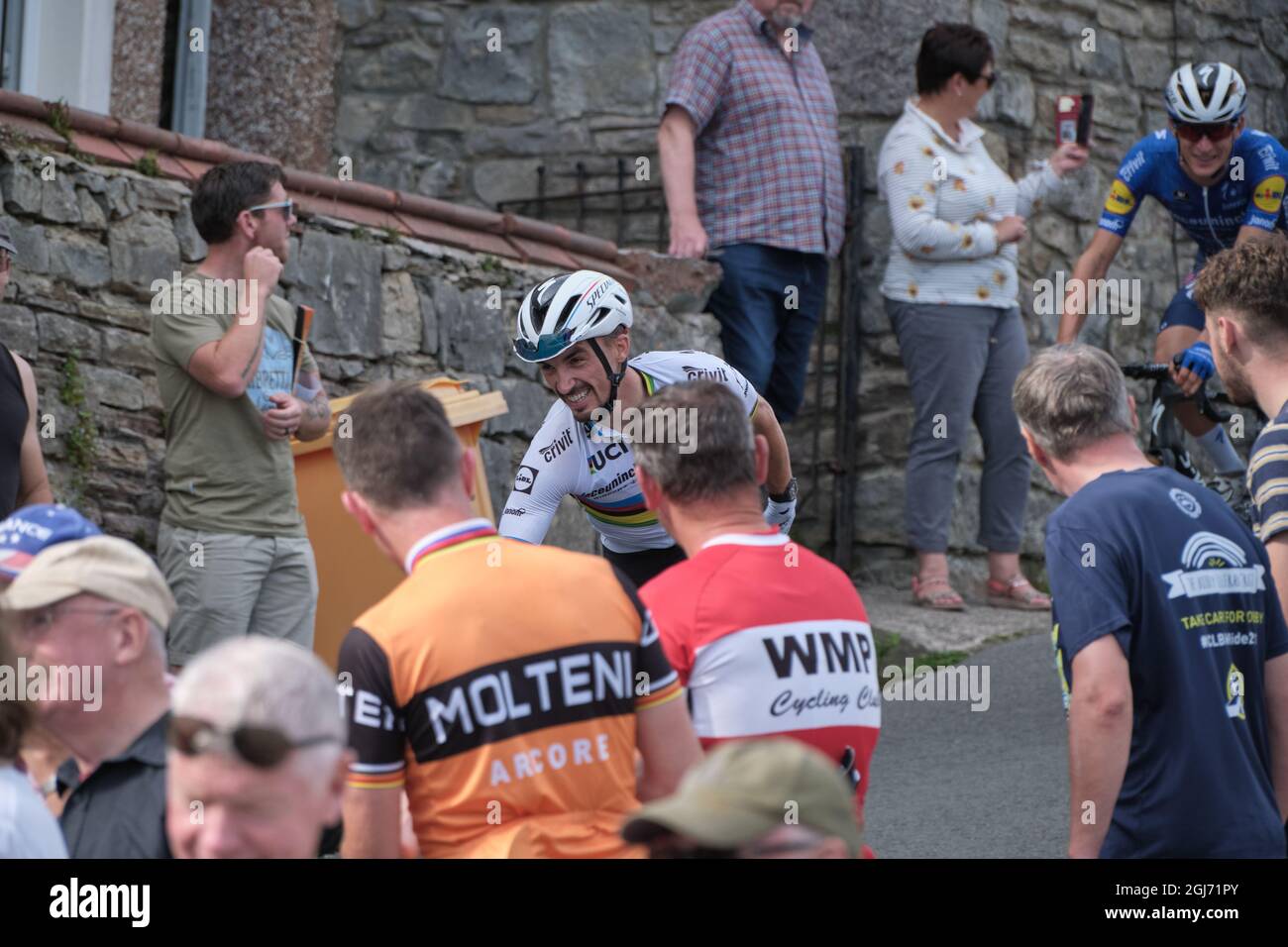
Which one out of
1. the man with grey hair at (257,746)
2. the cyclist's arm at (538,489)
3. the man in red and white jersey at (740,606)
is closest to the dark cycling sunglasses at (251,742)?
the man with grey hair at (257,746)

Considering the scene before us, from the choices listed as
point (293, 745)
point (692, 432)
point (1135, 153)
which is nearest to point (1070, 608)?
point (692, 432)

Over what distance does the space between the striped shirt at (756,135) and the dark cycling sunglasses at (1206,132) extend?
6.81 feet

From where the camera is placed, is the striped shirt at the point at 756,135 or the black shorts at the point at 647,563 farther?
the striped shirt at the point at 756,135

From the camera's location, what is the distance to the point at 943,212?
8.40 metres

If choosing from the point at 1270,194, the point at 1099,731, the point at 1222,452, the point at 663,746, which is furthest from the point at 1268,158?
the point at 663,746

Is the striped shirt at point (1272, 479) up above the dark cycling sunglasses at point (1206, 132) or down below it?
below

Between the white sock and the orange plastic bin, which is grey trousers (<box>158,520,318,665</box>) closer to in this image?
the orange plastic bin

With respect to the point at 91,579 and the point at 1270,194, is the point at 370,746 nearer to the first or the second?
the point at 91,579

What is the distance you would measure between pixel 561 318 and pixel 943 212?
386 cm

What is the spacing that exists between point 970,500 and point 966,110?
1.99 m

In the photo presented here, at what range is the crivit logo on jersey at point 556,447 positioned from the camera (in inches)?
198

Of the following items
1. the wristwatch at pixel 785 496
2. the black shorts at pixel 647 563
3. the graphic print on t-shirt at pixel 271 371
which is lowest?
the black shorts at pixel 647 563

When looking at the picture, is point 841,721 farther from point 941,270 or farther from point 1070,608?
point 941,270

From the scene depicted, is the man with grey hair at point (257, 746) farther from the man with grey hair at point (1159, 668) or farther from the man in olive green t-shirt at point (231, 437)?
the man in olive green t-shirt at point (231, 437)
